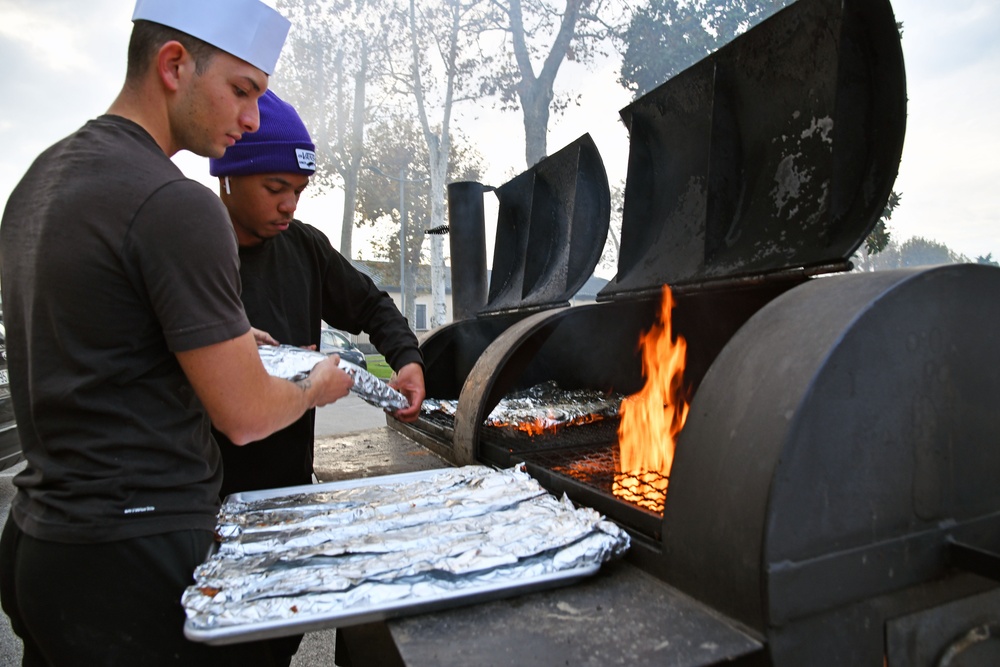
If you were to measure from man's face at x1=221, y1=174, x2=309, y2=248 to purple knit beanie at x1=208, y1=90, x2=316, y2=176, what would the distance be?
0.03 metres

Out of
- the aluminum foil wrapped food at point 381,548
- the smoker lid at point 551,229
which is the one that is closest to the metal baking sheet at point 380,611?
the aluminum foil wrapped food at point 381,548

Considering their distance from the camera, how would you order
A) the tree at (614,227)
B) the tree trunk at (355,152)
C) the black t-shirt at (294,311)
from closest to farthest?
the black t-shirt at (294,311) < the tree trunk at (355,152) < the tree at (614,227)

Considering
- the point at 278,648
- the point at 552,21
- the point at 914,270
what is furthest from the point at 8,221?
the point at 552,21

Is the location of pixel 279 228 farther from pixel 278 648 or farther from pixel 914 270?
pixel 914 270

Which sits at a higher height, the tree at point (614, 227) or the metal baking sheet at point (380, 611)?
the tree at point (614, 227)

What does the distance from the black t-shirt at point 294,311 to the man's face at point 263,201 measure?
0.34 feet

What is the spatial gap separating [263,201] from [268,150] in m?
0.16

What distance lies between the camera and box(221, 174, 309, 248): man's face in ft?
6.30

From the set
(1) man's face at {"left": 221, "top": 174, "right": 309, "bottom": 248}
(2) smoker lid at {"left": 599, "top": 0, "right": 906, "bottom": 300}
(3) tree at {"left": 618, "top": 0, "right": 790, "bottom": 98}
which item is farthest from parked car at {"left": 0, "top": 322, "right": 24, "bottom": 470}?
(3) tree at {"left": 618, "top": 0, "right": 790, "bottom": 98}

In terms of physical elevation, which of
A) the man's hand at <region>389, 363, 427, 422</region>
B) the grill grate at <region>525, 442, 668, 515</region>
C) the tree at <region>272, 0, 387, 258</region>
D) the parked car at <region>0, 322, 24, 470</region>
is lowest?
the parked car at <region>0, 322, 24, 470</region>

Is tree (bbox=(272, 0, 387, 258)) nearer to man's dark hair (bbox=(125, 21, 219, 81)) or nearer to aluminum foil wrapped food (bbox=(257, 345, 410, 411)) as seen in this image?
aluminum foil wrapped food (bbox=(257, 345, 410, 411))

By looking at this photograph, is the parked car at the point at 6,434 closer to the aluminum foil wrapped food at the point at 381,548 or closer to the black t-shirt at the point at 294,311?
the black t-shirt at the point at 294,311

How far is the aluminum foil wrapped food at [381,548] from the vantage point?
3.64 ft

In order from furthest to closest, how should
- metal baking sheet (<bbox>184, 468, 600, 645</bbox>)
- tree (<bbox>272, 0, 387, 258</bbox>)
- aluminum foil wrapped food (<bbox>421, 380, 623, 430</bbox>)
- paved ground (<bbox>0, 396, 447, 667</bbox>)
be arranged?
tree (<bbox>272, 0, 387, 258</bbox>), aluminum foil wrapped food (<bbox>421, 380, 623, 430</bbox>), paved ground (<bbox>0, 396, 447, 667</bbox>), metal baking sheet (<bbox>184, 468, 600, 645</bbox>)
